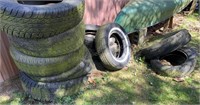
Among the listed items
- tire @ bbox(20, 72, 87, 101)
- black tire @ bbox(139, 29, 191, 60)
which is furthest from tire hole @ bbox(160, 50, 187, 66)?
tire @ bbox(20, 72, 87, 101)

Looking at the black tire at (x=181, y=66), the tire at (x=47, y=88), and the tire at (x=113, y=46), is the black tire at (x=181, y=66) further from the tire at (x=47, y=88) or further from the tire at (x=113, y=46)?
the tire at (x=47, y=88)

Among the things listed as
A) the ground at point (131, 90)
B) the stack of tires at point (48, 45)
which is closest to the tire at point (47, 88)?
the stack of tires at point (48, 45)

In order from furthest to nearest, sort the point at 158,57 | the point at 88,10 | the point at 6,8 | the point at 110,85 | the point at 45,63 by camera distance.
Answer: the point at 88,10, the point at 158,57, the point at 110,85, the point at 45,63, the point at 6,8

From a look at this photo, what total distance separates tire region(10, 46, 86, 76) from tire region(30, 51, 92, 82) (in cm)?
7

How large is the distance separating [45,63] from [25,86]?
2.17 ft

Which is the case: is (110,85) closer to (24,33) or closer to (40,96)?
(40,96)

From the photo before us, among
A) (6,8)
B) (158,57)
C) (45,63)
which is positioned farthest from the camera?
(158,57)

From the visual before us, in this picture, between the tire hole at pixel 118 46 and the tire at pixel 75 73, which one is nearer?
the tire at pixel 75 73

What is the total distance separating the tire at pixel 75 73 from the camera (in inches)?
144

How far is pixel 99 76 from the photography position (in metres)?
4.38

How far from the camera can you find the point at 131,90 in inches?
160

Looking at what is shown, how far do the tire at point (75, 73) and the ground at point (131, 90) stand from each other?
324 mm

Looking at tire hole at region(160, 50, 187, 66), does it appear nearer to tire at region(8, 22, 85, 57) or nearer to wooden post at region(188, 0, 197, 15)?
tire at region(8, 22, 85, 57)

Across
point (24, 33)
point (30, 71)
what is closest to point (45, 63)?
point (30, 71)
